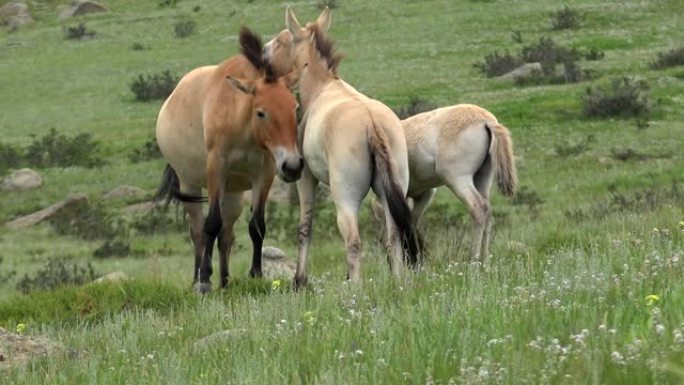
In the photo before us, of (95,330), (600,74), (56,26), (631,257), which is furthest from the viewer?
(56,26)

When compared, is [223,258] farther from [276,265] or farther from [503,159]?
[503,159]

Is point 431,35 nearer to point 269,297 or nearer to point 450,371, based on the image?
point 269,297

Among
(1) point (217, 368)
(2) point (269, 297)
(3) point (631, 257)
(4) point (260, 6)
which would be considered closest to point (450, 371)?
(1) point (217, 368)

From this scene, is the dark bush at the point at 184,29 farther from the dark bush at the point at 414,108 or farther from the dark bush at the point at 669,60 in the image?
the dark bush at the point at 669,60

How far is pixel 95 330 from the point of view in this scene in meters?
7.89

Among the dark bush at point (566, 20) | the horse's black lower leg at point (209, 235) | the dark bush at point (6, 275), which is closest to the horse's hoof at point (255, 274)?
the horse's black lower leg at point (209, 235)

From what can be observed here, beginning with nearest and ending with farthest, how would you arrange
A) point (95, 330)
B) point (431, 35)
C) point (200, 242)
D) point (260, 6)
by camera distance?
point (95, 330) < point (200, 242) < point (431, 35) < point (260, 6)

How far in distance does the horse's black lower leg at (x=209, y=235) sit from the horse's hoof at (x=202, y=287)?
0.18 m

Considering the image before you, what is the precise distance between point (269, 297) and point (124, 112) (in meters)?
26.3

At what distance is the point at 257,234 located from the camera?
1120cm

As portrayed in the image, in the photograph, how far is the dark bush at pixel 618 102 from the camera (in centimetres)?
2484

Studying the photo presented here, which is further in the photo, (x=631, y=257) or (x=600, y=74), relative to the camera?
(x=600, y=74)

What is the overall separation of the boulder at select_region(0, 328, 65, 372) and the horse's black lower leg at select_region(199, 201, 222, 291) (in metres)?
4.07

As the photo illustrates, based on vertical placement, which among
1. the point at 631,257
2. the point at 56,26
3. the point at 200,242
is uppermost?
the point at 631,257
